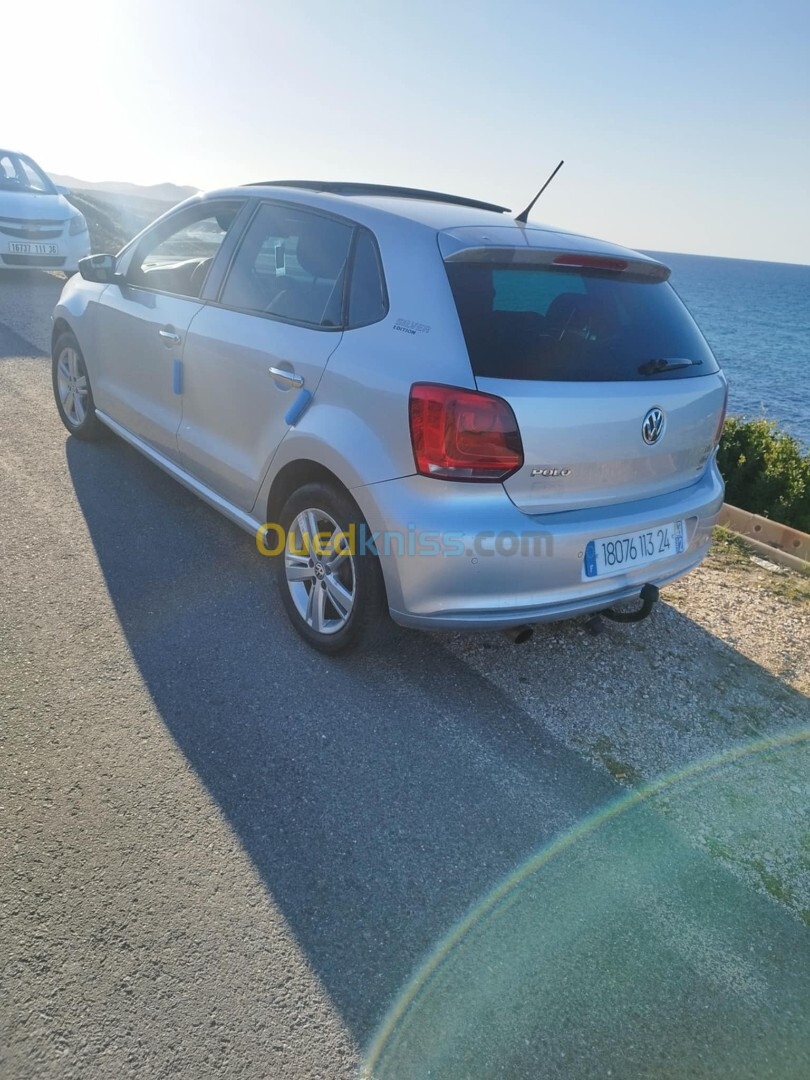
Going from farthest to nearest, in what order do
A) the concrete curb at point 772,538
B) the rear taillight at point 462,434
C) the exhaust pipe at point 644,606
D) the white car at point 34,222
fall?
the white car at point 34,222
the concrete curb at point 772,538
the exhaust pipe at point 644,606
the rear taillight at point 462,434

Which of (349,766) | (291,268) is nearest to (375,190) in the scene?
(291,268)

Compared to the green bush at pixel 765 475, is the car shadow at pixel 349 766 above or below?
above

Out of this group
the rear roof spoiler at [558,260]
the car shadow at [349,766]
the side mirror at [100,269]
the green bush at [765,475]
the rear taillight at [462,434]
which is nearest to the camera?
the car shadow at [349,766]

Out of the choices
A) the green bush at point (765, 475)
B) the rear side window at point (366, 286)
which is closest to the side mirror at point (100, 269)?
the rear side window at point (366, 286)

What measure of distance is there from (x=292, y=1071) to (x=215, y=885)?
572 millimetres

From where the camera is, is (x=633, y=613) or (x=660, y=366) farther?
(x=633, y=613)

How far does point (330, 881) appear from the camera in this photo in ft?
7.56

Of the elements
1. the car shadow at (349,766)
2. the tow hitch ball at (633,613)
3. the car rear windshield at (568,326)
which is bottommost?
the car shadow at (349,766)

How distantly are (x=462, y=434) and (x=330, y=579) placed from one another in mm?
972

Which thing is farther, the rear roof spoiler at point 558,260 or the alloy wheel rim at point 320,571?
the alloy wheel rim at point 320,571

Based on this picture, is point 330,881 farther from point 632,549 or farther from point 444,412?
point 632,549

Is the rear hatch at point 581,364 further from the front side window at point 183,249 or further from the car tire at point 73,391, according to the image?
the car tire at point 73,391

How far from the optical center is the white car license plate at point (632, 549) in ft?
9.62

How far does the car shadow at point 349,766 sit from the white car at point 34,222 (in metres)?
9.60
